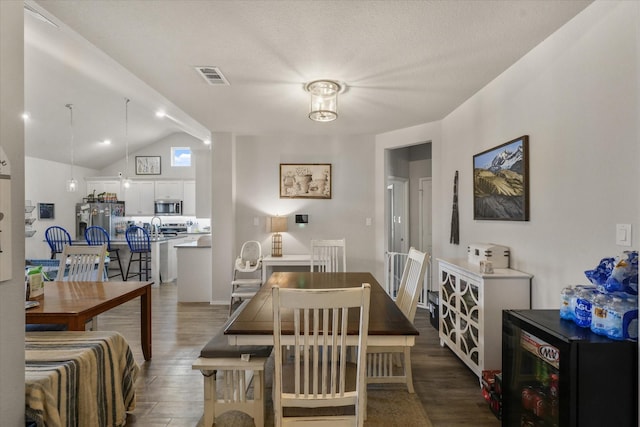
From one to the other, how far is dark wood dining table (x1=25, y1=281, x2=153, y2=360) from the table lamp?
6.43ft

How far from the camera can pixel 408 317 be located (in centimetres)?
224

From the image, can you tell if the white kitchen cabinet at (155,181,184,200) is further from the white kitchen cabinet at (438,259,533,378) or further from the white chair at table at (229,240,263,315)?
the white kitchen cabinet at (438,259,533,378)

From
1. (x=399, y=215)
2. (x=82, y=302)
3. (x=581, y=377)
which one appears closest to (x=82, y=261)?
(x=82, y=302)

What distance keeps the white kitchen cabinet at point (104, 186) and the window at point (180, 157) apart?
147 cm

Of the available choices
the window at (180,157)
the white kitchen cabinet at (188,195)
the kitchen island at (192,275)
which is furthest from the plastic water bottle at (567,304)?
the window at (180,157)

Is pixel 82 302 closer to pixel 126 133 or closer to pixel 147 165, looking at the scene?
pixel 126 133

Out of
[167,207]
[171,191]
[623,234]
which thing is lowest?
[623,234]

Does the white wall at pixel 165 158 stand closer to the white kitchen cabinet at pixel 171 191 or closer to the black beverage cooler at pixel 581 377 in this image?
the white kitchen cabinet at pixel 171 191

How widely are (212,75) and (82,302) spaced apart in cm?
203

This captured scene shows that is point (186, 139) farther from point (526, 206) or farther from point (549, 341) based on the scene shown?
point (549, 341)

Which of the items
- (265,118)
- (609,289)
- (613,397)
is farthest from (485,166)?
(265,118)

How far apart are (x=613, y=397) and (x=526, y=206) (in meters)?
1.42

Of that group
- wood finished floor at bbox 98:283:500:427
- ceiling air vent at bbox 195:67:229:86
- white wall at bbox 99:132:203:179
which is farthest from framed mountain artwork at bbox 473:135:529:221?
white wall at bbox 99:132:203:179

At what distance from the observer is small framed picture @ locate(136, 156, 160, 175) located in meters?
8.20
